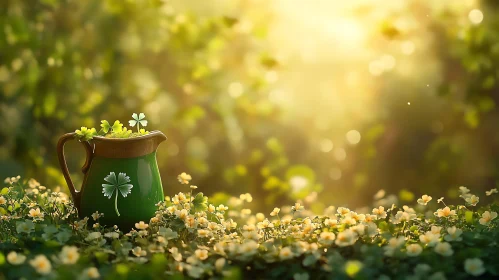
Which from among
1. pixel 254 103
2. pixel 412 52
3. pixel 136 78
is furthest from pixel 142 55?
pixel 412 52

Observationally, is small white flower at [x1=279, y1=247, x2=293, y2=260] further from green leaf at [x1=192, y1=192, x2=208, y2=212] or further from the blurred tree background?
the blurred tree background

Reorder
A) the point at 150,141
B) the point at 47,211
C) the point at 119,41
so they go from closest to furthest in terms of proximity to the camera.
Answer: the point at 150,141, the point at 47,211, the point at 119,41

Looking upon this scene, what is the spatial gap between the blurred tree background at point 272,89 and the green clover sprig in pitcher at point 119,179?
2132mm

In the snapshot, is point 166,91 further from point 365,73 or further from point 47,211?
point 47,211

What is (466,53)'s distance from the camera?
13.3ft

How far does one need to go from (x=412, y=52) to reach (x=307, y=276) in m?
3.44

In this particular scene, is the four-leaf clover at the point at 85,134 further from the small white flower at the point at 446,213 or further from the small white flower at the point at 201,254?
the small white flower at the point at 446,213

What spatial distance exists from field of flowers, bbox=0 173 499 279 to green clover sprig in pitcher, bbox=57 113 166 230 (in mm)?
40

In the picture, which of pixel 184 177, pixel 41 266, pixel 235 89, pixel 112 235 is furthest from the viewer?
pixel 235 89

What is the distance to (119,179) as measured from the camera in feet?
5.75

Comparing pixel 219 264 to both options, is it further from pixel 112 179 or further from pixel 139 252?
pixel 112 179

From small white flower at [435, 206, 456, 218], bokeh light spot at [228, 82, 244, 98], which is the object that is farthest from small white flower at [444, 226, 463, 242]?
bokeh light spot at [228, 82, 244, 98]

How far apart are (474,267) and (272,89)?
10.4 feet

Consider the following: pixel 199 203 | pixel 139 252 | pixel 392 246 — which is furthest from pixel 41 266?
pixel 392 246
